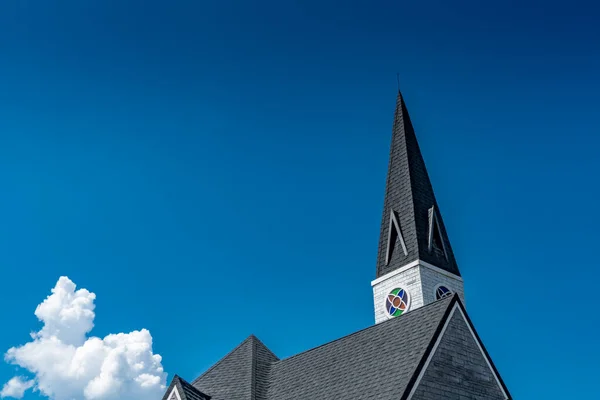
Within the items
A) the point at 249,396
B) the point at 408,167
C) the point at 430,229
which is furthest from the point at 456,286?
the point at 249,396

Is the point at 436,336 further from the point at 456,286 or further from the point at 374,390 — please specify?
the point at 456,286

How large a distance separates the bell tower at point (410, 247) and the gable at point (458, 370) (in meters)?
12.7

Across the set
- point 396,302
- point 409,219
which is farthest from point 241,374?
point 409,219

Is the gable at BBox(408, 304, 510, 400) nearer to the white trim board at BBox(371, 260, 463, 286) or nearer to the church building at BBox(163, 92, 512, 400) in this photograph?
the church building at BBox(163, 92, 512, 400)

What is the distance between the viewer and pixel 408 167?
1634 inches

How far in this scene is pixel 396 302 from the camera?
123ft

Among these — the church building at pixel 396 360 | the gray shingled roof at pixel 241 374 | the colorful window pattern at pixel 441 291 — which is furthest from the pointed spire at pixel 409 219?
the gray shingled roof at pixel 241 374

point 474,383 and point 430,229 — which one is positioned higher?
point 430,229

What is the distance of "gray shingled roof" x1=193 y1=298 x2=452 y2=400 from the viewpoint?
2147 centimetres

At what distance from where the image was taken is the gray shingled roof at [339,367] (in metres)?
21.5

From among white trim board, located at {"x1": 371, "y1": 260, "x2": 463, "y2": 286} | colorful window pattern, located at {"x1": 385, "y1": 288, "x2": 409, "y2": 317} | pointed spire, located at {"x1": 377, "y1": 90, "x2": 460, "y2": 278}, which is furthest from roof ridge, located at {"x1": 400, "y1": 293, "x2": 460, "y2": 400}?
pointed spire, located at {"x1": 377, "y1": 90, "x2": 460, "y2": 278}

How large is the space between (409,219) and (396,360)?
18.1m

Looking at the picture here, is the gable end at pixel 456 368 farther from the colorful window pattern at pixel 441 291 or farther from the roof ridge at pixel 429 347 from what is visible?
the colorful window pattern at pixel 441 291

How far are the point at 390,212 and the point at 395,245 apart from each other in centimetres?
222
